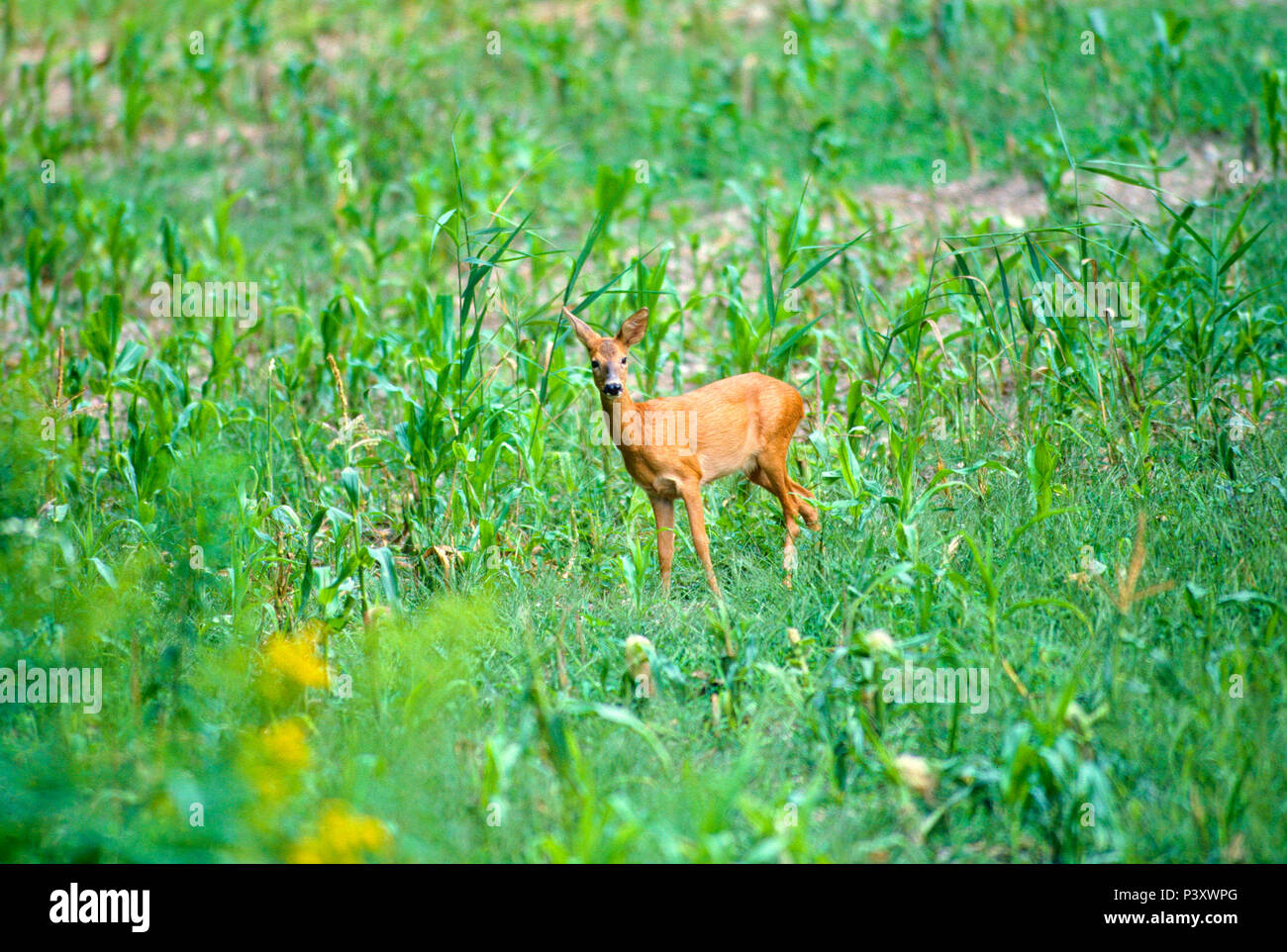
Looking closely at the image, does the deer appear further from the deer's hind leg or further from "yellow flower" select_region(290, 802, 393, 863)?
"yellow flower" select_region(290, 802, 393, 863)

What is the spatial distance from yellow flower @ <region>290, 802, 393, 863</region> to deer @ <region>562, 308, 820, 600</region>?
6.44ft

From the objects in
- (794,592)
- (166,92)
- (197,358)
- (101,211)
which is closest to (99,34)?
(166,92)

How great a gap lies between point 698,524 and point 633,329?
0.80 m

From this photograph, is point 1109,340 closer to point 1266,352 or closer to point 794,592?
point 1266,352

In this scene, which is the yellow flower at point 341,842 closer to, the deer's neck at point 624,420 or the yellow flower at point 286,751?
the yellow flower at point 286,751

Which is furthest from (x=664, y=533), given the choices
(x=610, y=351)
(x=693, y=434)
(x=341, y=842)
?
(x=341, y=842)

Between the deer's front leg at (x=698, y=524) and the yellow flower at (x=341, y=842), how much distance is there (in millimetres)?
2077

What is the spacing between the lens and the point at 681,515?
5.53 metres

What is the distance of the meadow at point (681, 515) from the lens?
Answer: 331 cm

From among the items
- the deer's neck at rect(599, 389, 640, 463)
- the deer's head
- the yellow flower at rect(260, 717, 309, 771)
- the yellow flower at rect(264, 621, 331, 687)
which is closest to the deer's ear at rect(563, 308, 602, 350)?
the deer's head

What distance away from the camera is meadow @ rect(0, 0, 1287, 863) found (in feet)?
10.9

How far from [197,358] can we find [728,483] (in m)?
3.73

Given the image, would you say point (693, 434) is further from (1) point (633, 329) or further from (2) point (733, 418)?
(1) point (633, 329)
